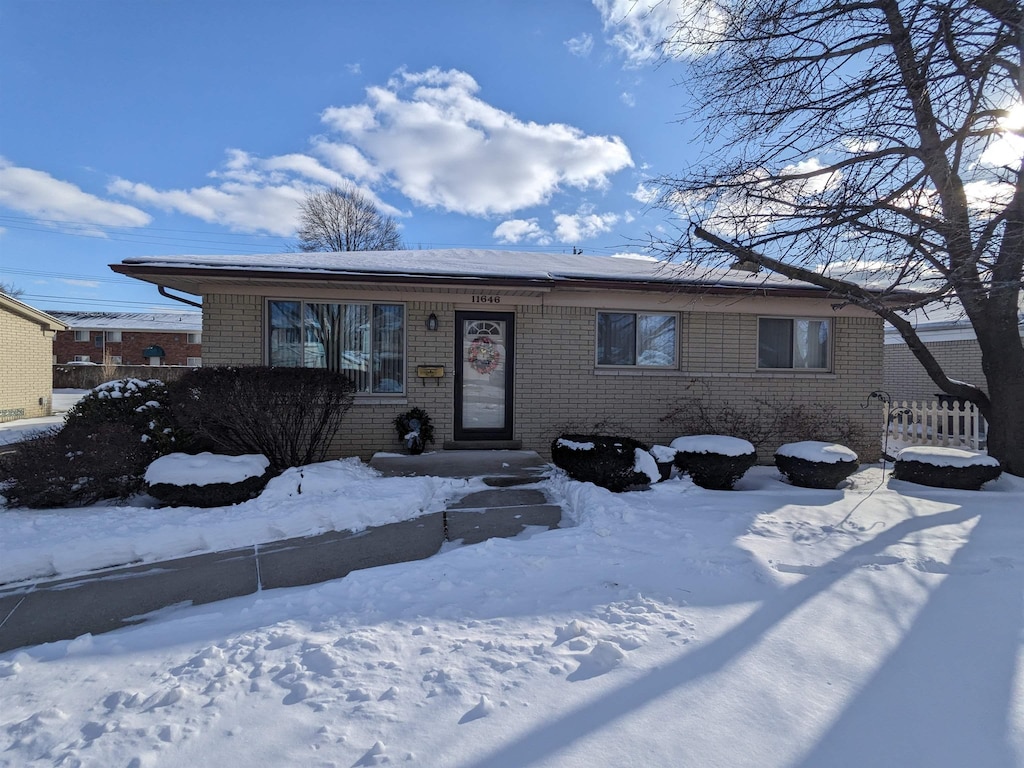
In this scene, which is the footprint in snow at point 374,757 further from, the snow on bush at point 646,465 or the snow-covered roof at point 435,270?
the snow-covered roof at point 435,270

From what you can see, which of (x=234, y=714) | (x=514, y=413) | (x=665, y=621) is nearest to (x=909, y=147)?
(x=514, y=413)

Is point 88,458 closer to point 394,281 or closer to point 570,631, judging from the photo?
point 394,281

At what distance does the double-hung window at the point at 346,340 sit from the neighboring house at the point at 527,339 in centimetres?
2

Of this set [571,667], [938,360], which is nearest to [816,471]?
[571,667]

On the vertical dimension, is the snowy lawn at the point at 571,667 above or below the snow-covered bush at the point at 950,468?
below

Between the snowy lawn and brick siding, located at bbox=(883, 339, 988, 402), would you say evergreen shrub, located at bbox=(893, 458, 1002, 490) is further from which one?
brick siding, located at bbox=(883, 339, 988, 402)

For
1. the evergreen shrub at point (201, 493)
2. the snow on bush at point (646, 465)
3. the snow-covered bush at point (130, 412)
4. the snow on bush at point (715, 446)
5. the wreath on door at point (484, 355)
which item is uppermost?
the wreath on door at point (484, 355)

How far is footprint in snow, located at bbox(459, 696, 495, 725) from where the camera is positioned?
231cm

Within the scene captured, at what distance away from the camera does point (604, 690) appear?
2.53m

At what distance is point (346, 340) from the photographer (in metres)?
8.23

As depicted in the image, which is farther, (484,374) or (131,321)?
(131,321)

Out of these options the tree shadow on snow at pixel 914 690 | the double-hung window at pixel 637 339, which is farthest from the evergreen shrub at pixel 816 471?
the tree shadow on snow at pixel 914 690

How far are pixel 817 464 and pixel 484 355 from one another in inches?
194

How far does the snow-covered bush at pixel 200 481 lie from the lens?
212 inches
